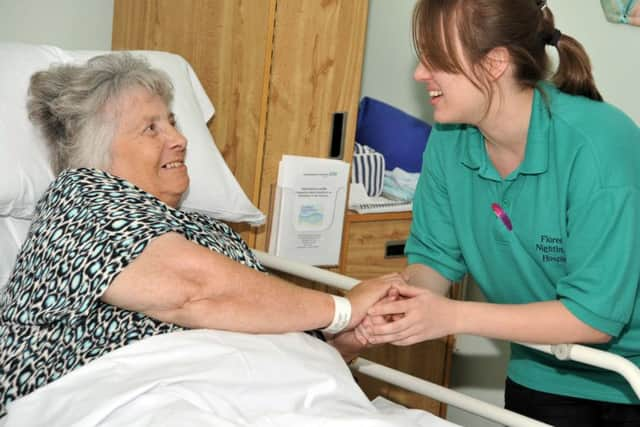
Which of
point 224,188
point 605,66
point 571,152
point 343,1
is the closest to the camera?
point 571,152

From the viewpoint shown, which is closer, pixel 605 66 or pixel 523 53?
pixel 523 53

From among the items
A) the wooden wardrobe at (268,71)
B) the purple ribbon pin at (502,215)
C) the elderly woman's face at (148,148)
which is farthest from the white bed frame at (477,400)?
the wooden wardrobe at (268,71)

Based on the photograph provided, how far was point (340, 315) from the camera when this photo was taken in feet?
6.26

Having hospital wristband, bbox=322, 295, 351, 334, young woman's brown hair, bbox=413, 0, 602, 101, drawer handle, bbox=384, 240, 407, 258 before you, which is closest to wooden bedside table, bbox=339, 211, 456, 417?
drawer handle, bbox=384, 240, 407, 258

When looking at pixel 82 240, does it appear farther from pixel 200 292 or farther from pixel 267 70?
pixel 267 70

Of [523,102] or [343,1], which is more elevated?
[343,1]

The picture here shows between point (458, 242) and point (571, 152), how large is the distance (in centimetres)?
39

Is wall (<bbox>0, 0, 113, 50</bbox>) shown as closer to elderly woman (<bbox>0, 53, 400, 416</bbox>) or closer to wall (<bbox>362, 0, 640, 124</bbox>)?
elderly woman (<bbox>0, 53, 400, 416</bbox>)

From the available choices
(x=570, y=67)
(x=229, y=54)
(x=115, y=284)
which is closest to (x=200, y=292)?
(x=115, y=284)

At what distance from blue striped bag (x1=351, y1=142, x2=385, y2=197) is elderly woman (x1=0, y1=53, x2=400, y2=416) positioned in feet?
3.10

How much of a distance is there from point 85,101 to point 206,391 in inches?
28.8

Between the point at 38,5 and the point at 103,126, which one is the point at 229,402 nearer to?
the point at 103,126

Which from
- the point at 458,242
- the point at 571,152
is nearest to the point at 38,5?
the point at 458,242

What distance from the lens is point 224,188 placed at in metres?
2.44
